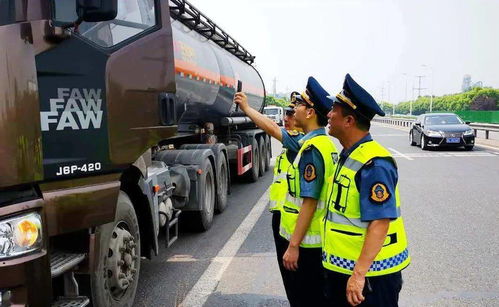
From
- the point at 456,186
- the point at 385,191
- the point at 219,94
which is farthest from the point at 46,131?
the point at 456,186

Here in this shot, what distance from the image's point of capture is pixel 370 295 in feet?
7.47

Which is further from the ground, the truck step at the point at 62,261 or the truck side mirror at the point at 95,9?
the truck side mirror at the point at 95,9

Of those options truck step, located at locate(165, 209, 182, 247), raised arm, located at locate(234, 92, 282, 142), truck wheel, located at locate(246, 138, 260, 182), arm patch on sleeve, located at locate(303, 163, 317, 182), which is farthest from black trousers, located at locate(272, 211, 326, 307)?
truck wheel, located at locate(246, 138, 260, 182)

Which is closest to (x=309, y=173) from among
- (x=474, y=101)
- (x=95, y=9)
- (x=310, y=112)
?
(x=310, y=112)

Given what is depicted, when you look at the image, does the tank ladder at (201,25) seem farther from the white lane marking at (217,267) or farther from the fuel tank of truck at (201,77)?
the white lane marking at (217,267)

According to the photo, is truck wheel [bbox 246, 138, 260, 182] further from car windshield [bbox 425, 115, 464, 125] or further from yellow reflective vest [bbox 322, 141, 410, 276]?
car windshield [bbox 425, 115, 464, 125]

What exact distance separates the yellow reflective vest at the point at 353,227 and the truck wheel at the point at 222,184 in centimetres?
525

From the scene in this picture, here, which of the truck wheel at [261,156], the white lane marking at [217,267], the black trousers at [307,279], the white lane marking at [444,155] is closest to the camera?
the black trousers at [307,279]

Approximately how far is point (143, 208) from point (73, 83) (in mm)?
1577

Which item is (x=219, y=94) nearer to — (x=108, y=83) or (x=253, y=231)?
(x=253, y=231)

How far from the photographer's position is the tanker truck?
7.91ft

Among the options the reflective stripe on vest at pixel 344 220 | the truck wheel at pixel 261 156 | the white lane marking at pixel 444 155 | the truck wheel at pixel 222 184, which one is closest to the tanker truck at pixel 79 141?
the reflective stripe on vest at pixel 344 220

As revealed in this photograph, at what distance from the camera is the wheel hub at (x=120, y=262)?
3.45 meters

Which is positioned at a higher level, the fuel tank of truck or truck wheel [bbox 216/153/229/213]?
the fuel tank of truck
